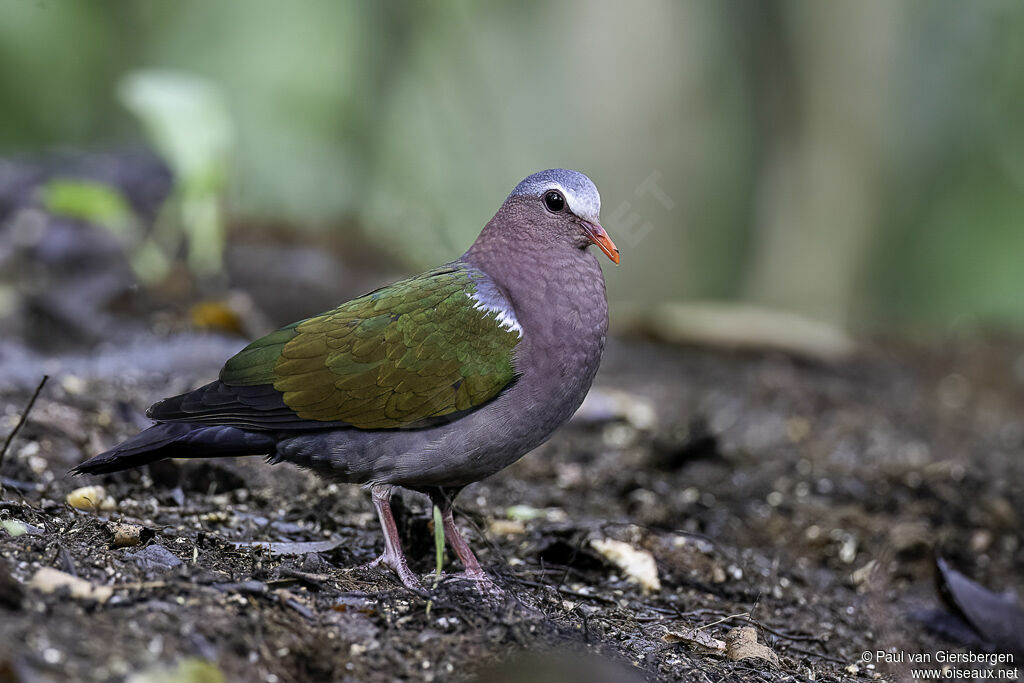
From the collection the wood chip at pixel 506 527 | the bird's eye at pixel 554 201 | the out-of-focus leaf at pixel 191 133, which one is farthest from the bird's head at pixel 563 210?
the out-of-focus leaf at pixel 191 133

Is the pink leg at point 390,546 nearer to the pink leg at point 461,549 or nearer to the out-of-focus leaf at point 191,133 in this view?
the pink leg at point 461,549

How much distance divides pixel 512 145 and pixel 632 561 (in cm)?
931

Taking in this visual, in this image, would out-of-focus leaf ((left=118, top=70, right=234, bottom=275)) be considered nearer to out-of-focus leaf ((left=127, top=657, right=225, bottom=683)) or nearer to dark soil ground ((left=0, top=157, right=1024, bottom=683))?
dark soil ground ((left=0, top=157, right=1024, bottom=683))

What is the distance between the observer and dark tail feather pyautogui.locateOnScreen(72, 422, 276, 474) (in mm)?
3125

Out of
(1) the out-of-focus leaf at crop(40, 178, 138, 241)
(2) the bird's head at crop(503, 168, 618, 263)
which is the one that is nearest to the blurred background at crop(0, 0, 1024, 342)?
(1) the out-of-focus leaf at crop(40, 178, 138, 241)

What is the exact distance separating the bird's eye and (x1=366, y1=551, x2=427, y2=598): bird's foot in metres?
1.29

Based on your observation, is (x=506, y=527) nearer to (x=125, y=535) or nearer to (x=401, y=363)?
(x=401, y=363)

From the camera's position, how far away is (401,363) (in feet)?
10.6

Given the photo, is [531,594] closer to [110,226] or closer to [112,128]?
[110,226]

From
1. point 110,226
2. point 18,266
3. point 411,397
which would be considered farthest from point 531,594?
point 18,266

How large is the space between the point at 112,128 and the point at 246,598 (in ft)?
45.0

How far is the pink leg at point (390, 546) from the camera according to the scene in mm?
3121

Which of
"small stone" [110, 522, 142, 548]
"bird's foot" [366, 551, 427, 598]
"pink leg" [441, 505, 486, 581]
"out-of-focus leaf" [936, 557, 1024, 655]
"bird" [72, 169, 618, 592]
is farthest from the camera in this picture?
"out-of-focus leaf" [936, 557, 1024, 655]

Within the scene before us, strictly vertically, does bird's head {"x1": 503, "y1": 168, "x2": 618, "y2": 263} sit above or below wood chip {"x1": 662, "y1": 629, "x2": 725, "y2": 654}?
above
